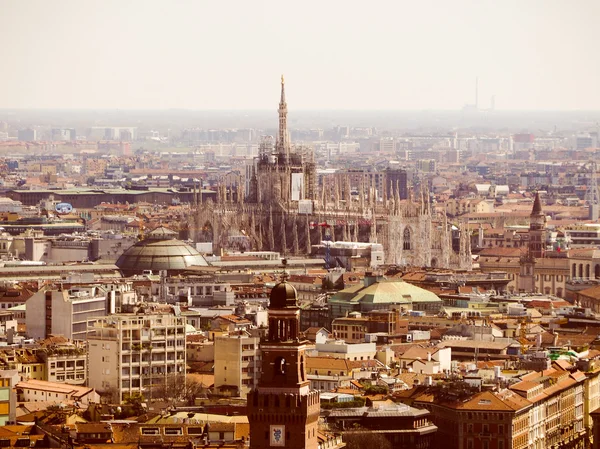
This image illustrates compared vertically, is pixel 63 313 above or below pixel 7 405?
below

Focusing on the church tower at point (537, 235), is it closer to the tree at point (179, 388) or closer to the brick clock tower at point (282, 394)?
the tree at point (179, 388)

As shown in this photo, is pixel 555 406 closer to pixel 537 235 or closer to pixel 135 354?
pixel 135 354

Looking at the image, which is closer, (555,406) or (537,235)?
(555,406)

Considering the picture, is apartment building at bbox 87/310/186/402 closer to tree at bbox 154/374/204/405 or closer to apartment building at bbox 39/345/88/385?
tree at bbox 154/374/204/405

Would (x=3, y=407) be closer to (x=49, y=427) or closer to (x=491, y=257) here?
(x=49, y=427)

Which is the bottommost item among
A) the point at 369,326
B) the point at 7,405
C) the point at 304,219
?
the point at 304,219

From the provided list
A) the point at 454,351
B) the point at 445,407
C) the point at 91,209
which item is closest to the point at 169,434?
the point at 445,407

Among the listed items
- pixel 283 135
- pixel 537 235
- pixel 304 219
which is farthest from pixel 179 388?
pixel 283 135
